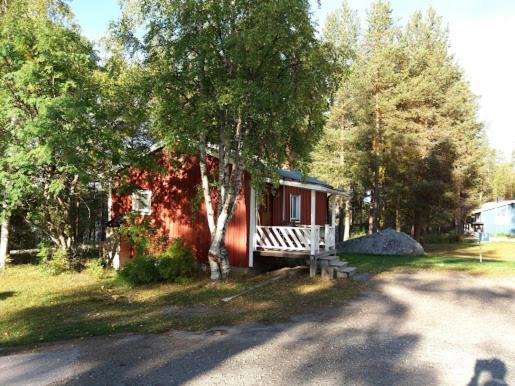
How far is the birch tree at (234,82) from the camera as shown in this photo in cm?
1166

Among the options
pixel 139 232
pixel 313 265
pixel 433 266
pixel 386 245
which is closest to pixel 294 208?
pixel 313 265

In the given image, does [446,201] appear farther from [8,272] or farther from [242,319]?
[8,272]

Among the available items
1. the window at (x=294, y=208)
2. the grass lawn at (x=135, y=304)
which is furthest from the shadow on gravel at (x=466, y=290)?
the window at (x=294, y=208)

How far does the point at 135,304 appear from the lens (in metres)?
10.8

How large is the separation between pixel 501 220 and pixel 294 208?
36946 millimetres

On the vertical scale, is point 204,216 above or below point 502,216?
below

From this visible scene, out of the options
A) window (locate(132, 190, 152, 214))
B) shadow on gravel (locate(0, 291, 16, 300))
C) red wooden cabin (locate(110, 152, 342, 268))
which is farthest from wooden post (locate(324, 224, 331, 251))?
shadow on gravel (locate(0, 291, 16, 300))

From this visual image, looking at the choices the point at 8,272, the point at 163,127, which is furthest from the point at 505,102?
the point at 8,272

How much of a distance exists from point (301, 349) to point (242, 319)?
2.29m

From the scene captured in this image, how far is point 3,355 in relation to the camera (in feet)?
23.2

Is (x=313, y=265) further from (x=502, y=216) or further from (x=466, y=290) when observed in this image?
(x=502, y=216)

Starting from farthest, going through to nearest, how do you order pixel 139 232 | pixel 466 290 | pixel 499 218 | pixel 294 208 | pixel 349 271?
pixel 499 218 < pixel 294 208 < pixel 139 232 < pixel 349 271 < pixel 466 290

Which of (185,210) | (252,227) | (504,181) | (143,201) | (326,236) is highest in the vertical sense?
(504,181)

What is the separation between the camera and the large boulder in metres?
21.4
